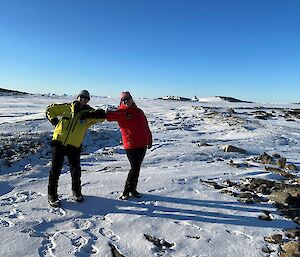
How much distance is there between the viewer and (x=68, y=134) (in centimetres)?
683

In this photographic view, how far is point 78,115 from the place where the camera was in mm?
6887

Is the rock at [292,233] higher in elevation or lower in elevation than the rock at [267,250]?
higher

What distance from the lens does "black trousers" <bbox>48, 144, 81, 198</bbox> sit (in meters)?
6.91

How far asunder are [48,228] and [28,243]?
2.01ft

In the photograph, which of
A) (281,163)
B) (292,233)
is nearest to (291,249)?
(292,233)

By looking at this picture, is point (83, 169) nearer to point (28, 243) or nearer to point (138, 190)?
point (138, 190)

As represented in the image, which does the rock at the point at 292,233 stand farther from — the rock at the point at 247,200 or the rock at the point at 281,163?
the rock at the point at 281,163

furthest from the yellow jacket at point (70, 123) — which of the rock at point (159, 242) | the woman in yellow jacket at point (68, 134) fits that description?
the rock at point (159, 242)

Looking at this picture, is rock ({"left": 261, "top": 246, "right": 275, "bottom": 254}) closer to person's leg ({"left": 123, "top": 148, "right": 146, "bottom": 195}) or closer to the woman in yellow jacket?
person's leg ({"left": 123, "top": 148, "right": 146, "bottom": 195})

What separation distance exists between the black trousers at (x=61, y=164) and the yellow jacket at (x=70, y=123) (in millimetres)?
142

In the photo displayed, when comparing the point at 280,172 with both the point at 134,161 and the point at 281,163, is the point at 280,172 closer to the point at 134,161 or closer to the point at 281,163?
the point at 281,163

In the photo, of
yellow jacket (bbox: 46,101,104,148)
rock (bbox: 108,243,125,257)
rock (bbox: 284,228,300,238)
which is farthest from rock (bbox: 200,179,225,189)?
rock (bbox: 108,243,125,257)

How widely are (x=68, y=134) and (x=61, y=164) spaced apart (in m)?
0.66

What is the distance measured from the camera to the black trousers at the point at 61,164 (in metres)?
6.91
